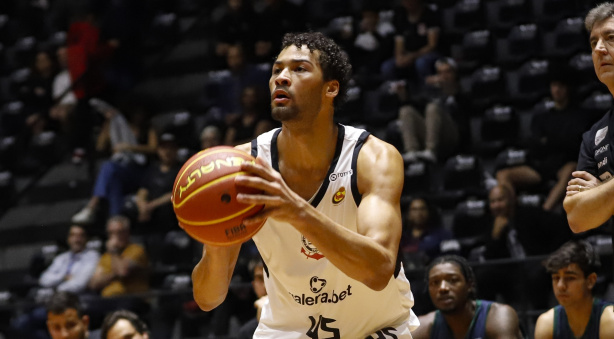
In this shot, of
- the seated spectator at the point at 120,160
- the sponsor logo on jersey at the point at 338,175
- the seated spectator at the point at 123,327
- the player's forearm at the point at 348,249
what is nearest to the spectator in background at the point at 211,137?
the seated spectator at the point at 120,160

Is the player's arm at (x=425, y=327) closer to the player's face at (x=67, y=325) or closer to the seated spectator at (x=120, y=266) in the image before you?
the player's face at (x=67, y=325)

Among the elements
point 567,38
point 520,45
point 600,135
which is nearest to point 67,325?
point 600,135

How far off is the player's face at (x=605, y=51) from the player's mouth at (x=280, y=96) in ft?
5.09

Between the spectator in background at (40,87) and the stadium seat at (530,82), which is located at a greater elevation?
the spectator in background at (40,87)

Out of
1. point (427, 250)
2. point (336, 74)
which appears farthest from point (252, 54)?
point (336, 74)

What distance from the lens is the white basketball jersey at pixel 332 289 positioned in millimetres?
4211

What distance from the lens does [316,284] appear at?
423 centimetres

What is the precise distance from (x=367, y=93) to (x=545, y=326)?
505 centimetres

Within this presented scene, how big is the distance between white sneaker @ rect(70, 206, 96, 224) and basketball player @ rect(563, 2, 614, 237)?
7351 millimetres

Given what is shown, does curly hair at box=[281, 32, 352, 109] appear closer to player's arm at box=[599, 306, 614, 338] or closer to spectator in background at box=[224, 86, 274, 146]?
player's arm at box=[599, 306, 614, 338]

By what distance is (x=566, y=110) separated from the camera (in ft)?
30.3

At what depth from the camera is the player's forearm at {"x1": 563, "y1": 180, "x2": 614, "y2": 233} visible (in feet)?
14.3

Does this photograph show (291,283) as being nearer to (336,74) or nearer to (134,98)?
(336,74)

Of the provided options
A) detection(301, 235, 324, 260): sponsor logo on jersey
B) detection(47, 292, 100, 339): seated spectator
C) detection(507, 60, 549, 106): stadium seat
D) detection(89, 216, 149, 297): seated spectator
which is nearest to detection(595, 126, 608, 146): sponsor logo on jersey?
detection(301, 235, 324, 260): sponsor logo on jersey
